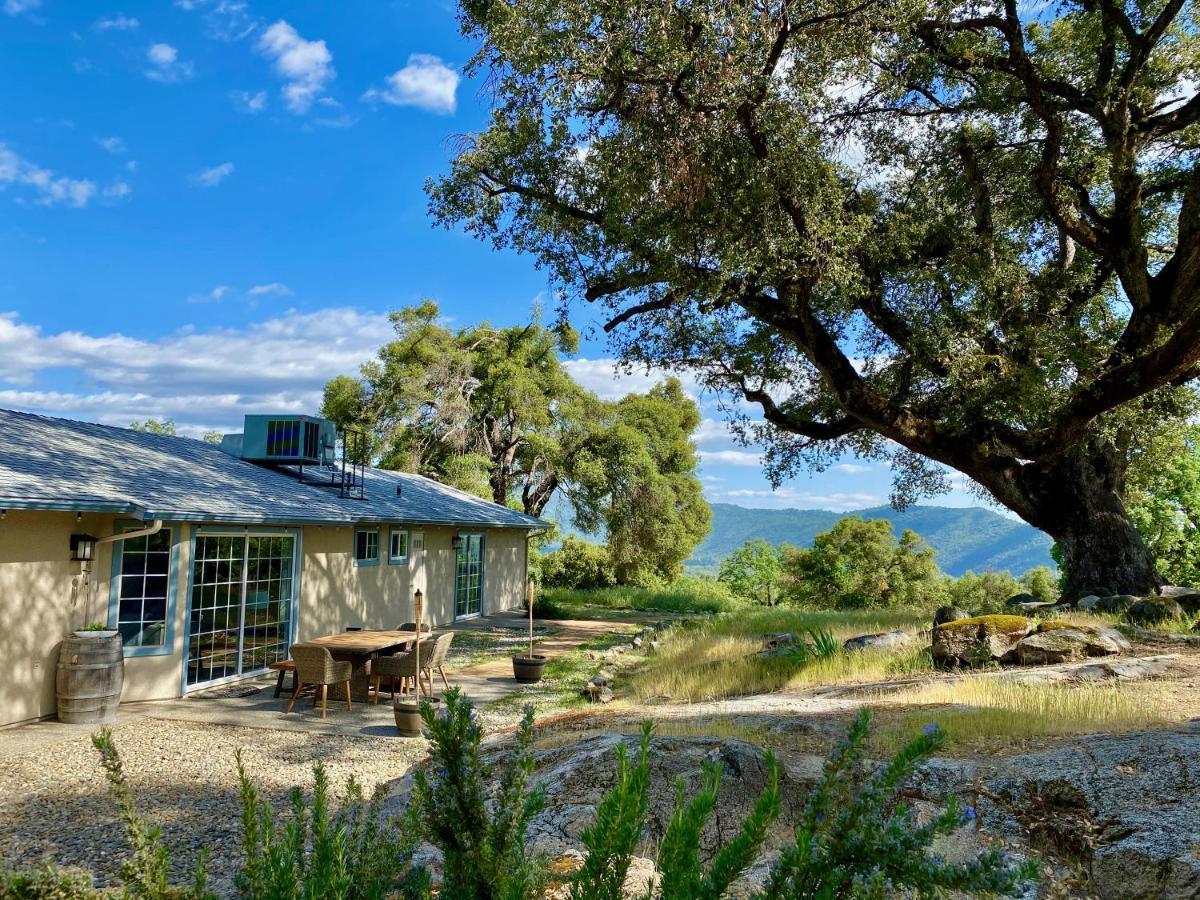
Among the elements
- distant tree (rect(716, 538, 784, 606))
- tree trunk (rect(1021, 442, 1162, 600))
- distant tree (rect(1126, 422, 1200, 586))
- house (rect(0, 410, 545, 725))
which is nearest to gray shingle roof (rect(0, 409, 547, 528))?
house (rect(0, 410, 545, 725))

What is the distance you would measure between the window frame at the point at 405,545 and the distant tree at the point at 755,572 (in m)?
25.9

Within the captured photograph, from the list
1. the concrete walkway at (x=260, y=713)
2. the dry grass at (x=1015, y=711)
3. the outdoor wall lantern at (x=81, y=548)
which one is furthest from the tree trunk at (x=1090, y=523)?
the outdoor wall lantern at (x=81, y=548)

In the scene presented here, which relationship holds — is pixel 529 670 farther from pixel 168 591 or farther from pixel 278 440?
pixel 278 440

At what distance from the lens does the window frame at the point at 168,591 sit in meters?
9.62

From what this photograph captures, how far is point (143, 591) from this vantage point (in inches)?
393

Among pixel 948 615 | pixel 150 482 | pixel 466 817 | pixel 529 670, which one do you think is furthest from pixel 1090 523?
pixel 150 482

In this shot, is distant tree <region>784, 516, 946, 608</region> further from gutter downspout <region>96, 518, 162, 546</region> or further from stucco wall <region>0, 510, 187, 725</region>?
stucco wall <region>0, 510, 187, 725</region>

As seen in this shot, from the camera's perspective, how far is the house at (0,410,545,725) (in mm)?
8711

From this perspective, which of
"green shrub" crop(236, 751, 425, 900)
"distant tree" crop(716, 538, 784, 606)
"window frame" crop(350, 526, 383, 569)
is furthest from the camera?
"distant tree" crop(716, 538, 784, 606)

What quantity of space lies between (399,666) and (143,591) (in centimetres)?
341

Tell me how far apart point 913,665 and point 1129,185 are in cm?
774

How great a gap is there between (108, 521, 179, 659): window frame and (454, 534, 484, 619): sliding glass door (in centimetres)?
1028

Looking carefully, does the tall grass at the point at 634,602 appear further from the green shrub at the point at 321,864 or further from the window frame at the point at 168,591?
the green shrub at the point at 321,864

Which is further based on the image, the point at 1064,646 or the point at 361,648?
the point at 361,648
